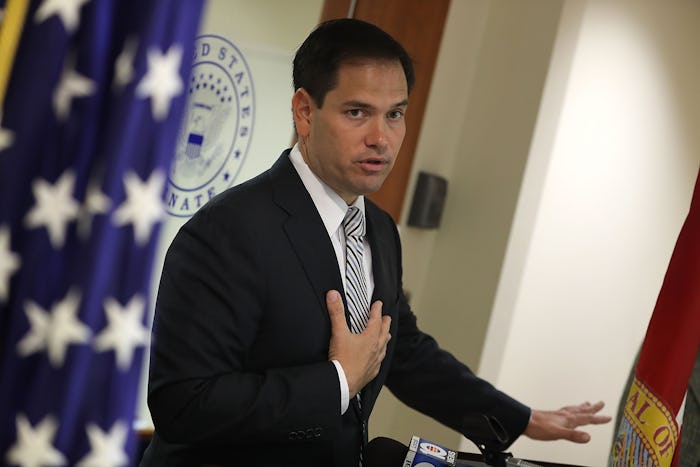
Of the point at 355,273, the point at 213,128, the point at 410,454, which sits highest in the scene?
the point at 213,128

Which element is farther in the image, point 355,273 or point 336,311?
point 355,273

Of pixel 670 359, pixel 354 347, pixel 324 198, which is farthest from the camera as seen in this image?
pixel 670 359

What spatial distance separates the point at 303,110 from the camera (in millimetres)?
1887

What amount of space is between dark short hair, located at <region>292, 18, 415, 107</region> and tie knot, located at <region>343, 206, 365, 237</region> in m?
0.25

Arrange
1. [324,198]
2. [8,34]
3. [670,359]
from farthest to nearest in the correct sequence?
1. [670,359]
2. [324,198]
3. [8,34]

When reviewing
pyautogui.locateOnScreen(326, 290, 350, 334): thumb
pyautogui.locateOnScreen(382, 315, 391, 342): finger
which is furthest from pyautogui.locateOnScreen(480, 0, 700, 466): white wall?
pyautogui.locateOnScreen(326, 290, 350, 334): thumb

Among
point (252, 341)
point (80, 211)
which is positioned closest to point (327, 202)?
point (252, 341)

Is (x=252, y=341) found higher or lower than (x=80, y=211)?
lower

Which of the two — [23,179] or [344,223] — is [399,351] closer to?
[344,223]

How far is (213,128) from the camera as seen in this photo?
9.58 feet

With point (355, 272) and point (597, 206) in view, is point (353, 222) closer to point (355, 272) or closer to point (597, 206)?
point (355, 272)

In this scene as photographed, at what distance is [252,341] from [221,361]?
99mm

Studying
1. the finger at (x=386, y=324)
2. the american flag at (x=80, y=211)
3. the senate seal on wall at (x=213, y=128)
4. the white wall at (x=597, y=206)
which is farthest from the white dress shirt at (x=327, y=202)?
the white wall at (x=597, y=206)

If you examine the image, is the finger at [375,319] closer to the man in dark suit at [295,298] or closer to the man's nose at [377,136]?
the man in dark suit at [295,298]
